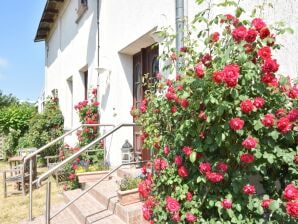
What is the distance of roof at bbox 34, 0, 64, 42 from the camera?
12.0 meters

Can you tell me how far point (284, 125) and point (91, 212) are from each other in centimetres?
310

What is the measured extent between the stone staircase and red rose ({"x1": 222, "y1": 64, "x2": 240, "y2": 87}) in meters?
2.33

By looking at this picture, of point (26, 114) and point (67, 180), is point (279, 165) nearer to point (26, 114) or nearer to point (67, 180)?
point (67, 180)

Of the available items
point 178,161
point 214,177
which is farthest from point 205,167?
point 178,161

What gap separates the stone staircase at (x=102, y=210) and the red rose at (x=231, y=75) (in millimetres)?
2328

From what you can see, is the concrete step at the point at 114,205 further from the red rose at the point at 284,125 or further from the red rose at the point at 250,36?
the red rose at the point at 250,36

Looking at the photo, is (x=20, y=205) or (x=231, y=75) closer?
(x=231, y=75)

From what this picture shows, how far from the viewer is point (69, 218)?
184 inches

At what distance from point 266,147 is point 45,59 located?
51.7 ft

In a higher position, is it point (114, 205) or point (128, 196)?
point (128, 196)

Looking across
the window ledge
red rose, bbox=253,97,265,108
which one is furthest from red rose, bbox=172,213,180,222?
the window ledge

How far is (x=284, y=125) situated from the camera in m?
2.26

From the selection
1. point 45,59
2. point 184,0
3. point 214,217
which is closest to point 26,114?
point 45,59

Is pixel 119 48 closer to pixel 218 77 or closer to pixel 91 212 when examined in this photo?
pixel 91 212
